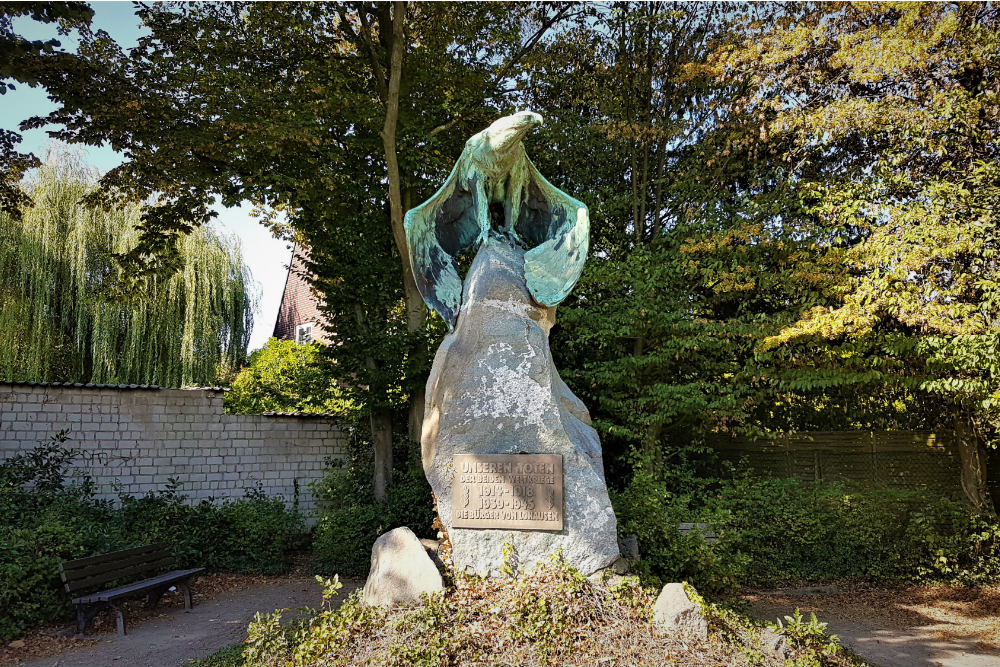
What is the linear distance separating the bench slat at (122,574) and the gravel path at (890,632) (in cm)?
690

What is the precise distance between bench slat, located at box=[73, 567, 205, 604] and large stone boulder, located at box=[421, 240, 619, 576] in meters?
3.74

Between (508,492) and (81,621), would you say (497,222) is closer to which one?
(508,492)

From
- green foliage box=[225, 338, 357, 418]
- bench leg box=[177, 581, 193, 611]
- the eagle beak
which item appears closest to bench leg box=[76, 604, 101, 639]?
bench leg box=[177, 581, 193, 611]

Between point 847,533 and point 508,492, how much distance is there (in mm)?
6966

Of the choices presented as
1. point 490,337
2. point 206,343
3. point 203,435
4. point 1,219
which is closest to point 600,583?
point 490,337

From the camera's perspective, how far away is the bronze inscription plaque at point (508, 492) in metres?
4.88

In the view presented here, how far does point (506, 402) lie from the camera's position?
5.07 meters

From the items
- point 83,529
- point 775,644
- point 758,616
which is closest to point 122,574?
point 83,529

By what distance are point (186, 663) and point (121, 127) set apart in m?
7.25

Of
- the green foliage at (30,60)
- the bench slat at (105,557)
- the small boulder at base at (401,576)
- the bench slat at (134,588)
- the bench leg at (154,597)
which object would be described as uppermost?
the green foliage at (30,60)

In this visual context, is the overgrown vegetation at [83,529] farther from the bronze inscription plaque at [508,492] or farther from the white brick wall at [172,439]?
the bronze inscription plaque at [508,492]

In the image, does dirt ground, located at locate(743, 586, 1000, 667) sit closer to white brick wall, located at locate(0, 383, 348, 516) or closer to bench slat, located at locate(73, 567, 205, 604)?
bench slat, located at locate(73, 567, 205, 604)

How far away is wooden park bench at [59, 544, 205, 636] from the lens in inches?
256

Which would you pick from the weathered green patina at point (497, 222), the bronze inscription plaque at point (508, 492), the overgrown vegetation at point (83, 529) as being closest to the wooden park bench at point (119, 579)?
the overgrown vegetation at point (83, 529)
